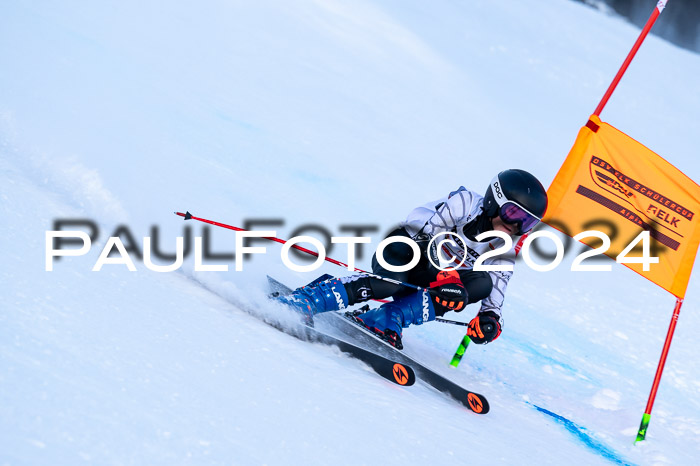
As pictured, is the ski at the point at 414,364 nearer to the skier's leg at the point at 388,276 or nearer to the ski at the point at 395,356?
the ski at the point at 395,356

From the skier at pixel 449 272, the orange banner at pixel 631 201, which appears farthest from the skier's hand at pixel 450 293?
the orange banner at pixel 631 201

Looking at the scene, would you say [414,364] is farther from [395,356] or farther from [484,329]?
[484,329]

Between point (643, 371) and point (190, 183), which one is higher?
point (643, 371)

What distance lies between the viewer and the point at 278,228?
5.30 metres

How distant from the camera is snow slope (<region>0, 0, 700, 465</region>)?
7.09ft

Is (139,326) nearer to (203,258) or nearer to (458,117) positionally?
(203,258)

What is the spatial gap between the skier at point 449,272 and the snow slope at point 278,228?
0.38 m

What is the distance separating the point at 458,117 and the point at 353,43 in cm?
260

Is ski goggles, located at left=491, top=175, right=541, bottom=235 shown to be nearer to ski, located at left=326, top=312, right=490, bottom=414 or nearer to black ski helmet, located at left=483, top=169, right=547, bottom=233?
black ski helmet, located at left=483, top=169, right=547, bottom=233

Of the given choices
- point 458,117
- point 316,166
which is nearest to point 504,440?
point 316,166

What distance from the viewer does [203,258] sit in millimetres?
4027

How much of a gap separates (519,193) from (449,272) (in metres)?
0.55

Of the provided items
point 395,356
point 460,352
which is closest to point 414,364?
point 395,356

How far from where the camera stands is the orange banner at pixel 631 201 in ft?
13.7
